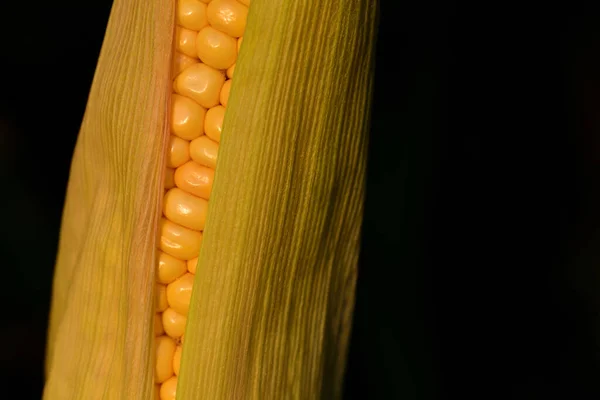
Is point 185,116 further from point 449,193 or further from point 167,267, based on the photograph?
point 449,193

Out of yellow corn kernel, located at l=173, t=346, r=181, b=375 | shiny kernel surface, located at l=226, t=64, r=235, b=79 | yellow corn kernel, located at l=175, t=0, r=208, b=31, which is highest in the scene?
yellow corn kernel, located at l=175, t=0, r=208, b=31

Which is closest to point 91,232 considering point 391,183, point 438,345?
point 391,183

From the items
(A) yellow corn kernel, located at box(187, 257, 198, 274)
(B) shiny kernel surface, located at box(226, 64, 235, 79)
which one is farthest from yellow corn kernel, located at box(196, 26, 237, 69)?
(A) yellow corn kernel, located at box(187, 257, 198, 274)

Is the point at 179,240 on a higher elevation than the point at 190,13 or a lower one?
lower

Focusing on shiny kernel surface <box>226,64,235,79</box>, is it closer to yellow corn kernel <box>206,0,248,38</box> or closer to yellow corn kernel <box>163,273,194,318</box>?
yellow corn kernel <box>206,0,248,38</box>

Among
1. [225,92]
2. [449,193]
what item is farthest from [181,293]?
[449,193]

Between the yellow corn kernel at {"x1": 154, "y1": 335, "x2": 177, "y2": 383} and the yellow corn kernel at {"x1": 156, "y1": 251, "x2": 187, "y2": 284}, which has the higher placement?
the yellow corn kernel at {"x1": 156, "y1": 251, "x2": 187, "y2": 284}

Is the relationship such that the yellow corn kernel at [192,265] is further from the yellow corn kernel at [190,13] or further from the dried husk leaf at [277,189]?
the yellow corn kernel at [190,13]

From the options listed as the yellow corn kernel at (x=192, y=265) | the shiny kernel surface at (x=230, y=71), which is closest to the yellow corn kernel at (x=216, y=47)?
the shiny kernel surface at (x=230, y=71)
